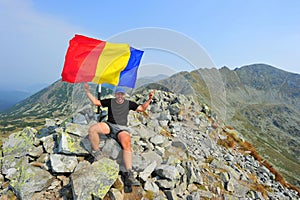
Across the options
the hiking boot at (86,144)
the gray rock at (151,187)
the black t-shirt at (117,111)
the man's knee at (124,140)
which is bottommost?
the gray rock at (151,187)

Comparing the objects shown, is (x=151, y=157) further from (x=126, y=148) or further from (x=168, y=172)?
(x=126, y=148)

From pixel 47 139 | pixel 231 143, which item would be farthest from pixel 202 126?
pixel 47 139

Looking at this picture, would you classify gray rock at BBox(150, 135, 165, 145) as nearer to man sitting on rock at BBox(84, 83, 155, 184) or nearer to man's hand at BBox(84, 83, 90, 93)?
man sitting on rock at BBox(84, 83, 155, 184)

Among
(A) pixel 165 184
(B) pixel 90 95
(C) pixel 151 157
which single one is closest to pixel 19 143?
(B) pixel 90 95

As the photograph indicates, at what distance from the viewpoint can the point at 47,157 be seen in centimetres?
811

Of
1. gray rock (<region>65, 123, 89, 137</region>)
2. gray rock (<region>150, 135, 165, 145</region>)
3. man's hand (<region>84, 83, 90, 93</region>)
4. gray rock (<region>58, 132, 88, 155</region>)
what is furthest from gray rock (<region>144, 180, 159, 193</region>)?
man's hand (<region>84, 83, 90, 93</region>)

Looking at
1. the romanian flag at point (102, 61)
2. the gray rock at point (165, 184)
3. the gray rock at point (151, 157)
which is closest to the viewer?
the gray rock at point (165, 184)

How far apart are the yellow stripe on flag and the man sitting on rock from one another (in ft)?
3.57

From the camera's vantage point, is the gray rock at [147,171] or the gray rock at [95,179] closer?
the gray rock at [95,179]

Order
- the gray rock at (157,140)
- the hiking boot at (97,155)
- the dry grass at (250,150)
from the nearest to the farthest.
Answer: the hiking boot at (97,155)
the gray rock at (157,140)
the dry grass at (250,150)

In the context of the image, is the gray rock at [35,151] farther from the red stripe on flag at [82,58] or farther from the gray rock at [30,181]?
the red stripe on flag at [82,58]

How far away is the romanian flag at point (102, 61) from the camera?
921 centimetres

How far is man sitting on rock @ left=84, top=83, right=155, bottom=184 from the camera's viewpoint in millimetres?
7473

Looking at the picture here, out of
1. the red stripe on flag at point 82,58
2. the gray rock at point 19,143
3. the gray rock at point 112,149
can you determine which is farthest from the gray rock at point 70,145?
the red stripe on flag at point 82,58
